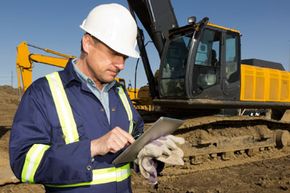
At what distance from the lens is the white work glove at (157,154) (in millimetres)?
1881

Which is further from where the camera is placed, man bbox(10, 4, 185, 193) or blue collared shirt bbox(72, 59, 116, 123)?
blue collared shirt bbox(72, 59, 116, 123)

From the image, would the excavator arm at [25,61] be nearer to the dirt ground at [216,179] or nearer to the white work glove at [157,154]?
the dirt ground at [216,179]

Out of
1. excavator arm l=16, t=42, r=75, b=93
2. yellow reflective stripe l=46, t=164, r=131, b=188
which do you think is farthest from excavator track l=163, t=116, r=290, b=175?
yellow reflective stripe l=46, t=164, r=131, b=188

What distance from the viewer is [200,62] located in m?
7.41

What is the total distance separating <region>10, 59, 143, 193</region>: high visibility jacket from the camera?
1585 mm

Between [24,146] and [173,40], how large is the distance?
643cm

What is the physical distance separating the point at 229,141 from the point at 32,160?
723 centimetres

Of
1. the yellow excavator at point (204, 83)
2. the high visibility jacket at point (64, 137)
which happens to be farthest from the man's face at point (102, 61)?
the yellow excavator at point (204, 83)

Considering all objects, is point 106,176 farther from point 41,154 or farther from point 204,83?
point 204,83

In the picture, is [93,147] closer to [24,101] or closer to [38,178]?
[38,178]

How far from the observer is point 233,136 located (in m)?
8.63

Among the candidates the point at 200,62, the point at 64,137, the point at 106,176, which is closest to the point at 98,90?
the point at 64,137

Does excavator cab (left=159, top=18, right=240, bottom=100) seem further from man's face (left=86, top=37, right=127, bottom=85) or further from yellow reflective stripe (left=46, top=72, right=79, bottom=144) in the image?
yellow reflective stripe (left=46, top=72, right=79, bottom=144)

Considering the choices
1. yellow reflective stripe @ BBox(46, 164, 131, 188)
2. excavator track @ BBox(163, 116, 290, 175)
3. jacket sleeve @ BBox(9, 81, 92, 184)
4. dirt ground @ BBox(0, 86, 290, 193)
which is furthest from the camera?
excavator track @ BBox(163, 116, 290, 175)
